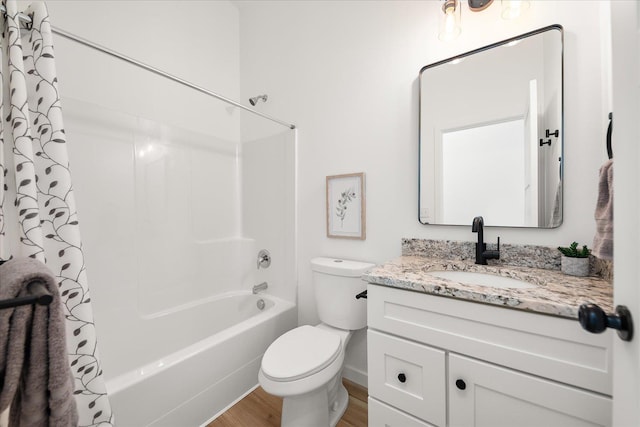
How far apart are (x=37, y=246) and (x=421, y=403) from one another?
54.0 inches

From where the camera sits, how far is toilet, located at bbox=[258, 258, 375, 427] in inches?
44.0

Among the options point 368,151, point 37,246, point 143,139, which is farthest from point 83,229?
point 368,151

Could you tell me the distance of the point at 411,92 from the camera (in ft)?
4.76

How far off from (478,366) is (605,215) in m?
0.58

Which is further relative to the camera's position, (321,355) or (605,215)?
(321,355)

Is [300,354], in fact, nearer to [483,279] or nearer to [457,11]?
[483,279]

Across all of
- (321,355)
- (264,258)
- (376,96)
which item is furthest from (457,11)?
(264,258)

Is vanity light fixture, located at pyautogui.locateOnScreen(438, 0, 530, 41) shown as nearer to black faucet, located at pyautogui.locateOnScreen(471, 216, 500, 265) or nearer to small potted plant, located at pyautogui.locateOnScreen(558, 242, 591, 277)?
black faucet, located at pyautogui.locateOnScreen(471, 216, 500, 265)

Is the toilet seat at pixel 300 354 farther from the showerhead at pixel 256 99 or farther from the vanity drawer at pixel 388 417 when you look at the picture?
the showerhead at pixel 256 99

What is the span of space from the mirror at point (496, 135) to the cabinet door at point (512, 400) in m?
0.67

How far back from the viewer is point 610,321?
1.55ft

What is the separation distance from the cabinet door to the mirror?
669 mm

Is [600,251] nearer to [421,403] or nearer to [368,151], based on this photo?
[421,403]

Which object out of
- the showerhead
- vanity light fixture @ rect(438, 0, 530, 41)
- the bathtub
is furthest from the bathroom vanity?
the showerhead
